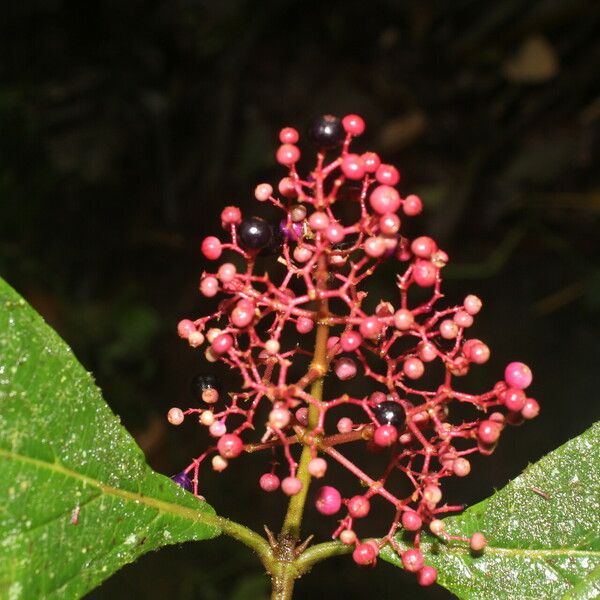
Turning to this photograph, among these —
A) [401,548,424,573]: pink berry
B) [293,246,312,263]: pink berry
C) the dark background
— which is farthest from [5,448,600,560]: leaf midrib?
the dark background

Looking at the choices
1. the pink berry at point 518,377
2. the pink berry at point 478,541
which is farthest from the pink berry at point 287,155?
the pink berry at point 478,541

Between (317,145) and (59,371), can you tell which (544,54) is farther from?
(59,371)

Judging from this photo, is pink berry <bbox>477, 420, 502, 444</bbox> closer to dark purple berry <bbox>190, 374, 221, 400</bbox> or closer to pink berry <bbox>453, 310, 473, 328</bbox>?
pink berry <bbox>453, 310, 473, 328</bbox>

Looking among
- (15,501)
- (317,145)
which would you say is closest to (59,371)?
(15,501)

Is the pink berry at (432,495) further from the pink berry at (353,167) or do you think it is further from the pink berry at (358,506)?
the pink berry at (353,167)

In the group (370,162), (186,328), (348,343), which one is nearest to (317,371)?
(348,343)

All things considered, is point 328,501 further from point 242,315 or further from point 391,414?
point 242,315
